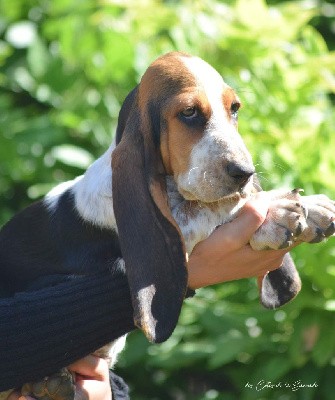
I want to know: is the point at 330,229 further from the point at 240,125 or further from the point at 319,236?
the point at 240,125

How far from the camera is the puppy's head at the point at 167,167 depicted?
10.5ft

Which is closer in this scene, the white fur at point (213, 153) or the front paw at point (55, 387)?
the white fur at point (213, 153)

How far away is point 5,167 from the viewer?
20.4 feet

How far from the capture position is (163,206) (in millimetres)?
3285

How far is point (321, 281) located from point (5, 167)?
2.20 m

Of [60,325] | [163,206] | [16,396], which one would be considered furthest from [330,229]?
[16,396]

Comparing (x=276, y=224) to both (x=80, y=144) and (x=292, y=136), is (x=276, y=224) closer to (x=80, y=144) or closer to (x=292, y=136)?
(x=292, y=136)

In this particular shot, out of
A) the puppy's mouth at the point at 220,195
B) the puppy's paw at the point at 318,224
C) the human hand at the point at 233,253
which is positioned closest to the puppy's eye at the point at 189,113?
the puppy's mouth at the point at 220,195

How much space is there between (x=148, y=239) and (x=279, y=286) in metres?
0.63

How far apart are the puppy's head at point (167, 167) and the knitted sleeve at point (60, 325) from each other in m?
0.21

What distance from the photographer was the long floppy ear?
3168 millimetres

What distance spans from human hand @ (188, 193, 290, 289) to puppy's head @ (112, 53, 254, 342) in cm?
10

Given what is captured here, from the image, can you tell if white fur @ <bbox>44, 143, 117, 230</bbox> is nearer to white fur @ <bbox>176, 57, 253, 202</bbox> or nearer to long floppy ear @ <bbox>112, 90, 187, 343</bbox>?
long floppy ear @ <bbox>112, 90, 187, 343</bbox>

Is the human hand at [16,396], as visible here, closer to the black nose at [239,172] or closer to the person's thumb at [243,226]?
the person's thumb at [243,226]
